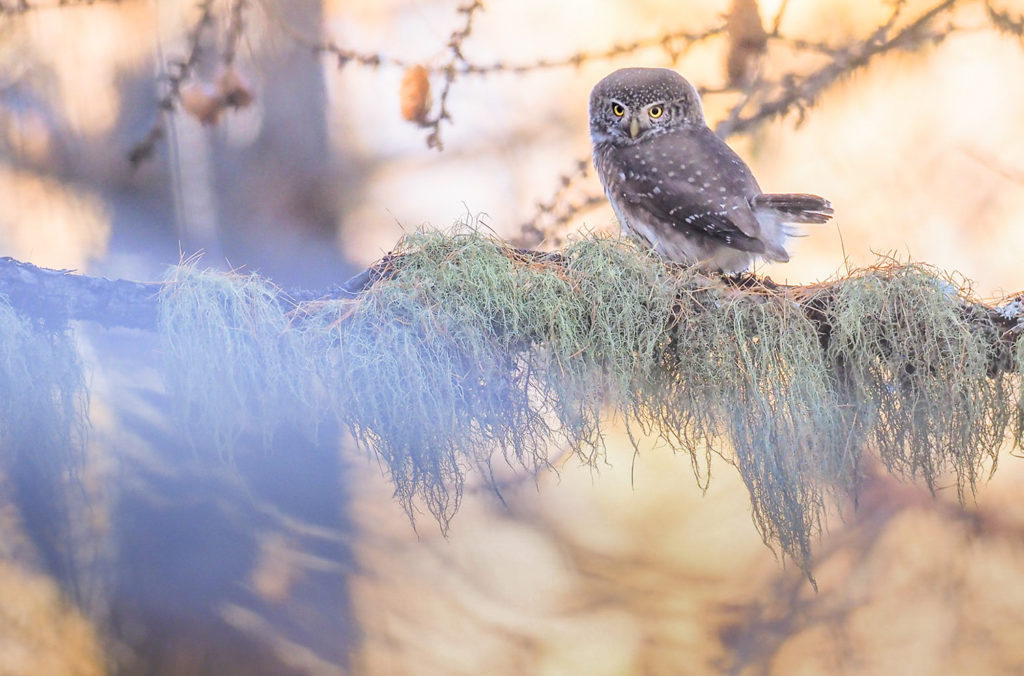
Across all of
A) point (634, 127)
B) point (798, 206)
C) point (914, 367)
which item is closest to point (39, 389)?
point (634, 127)

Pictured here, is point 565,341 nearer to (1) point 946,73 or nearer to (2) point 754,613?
(2) point 754,613

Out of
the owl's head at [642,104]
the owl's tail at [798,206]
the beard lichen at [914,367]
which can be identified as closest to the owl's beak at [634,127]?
the owl's head at [642,104]

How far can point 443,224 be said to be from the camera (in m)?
1.63

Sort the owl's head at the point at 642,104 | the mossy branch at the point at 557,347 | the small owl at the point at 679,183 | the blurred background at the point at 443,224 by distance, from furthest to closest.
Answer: the blurred background at the point at 443,224 → the owl's head at the point at 642,104 → the small owl at the point at 679,183 → the mossy branch at the point at 557,347

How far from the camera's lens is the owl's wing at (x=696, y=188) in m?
1.28

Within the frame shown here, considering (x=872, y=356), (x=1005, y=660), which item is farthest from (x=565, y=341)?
(x=1005, y=660)

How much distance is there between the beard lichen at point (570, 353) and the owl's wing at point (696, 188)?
124mm

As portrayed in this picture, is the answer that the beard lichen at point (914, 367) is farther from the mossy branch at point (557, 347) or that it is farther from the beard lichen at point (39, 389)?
the beard lichen at point (39, 389)

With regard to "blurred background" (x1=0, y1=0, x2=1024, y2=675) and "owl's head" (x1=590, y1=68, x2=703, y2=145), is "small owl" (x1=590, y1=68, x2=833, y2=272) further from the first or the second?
"blurred background" (x1=0, y1=0, x2=1024, y2=675)

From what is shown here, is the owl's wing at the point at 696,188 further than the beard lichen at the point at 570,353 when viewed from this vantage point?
Yes

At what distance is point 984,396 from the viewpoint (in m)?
1.20

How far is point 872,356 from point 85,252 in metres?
1.39

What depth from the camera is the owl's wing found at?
128 centimetres

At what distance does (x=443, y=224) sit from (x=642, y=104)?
0.44m
